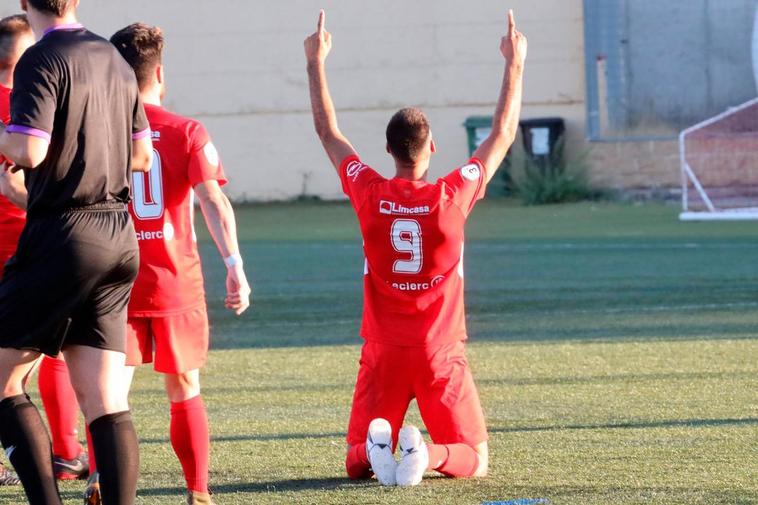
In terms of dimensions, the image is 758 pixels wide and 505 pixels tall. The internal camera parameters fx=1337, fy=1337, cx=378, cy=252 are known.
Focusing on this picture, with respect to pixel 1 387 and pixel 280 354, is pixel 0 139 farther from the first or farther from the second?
pixel 280 354

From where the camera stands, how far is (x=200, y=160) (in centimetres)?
490

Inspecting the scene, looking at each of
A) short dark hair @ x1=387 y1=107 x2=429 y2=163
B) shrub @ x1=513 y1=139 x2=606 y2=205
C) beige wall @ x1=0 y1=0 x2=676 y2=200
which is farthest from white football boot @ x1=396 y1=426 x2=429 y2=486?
beige wall @ x1=0 y1=0 x2=676 y2=200

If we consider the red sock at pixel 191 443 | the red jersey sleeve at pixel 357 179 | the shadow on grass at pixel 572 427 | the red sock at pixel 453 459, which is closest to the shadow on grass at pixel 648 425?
the shadow on grass at pixel 572 427

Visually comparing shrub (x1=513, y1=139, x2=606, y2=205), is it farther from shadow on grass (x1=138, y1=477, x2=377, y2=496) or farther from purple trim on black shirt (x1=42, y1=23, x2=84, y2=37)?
purple trim on black shirt (x1=42, y1=23, x2=84, y2=37)

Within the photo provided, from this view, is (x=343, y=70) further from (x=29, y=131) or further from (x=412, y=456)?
(x=29, y=131)

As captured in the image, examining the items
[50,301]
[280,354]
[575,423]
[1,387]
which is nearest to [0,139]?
[50,301]

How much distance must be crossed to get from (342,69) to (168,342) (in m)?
20.2

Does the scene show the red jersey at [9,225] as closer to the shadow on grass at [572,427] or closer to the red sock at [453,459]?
the shadow on grass at [572,427]

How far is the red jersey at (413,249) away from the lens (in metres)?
5.33

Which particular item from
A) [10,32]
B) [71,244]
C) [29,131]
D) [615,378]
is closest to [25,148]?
[29,131]

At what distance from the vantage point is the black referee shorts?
13.3 feet

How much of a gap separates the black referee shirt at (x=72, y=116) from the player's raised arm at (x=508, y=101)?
1772 mm

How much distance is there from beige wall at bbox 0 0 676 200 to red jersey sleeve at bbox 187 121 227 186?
19519 mm

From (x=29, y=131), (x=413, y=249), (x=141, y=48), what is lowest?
(x=413, y=249)
